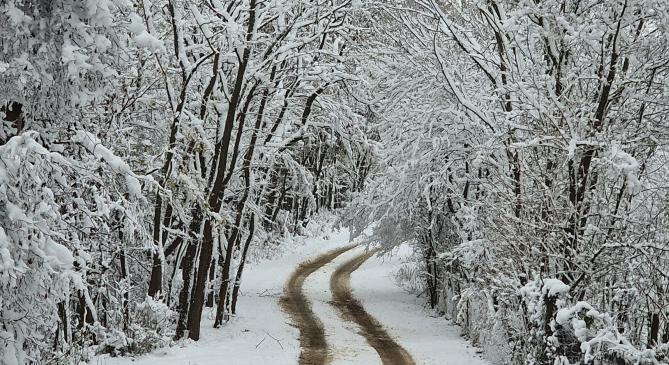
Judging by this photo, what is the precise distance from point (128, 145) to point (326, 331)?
27.3 ft

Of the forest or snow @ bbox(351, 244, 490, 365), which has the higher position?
the forest

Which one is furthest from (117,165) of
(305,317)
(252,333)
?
(305,317)

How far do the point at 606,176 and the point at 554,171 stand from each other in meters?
0.90

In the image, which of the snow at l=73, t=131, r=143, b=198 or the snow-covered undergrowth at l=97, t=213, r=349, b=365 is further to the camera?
the snow-covered undergrowth at l=97, t=213, r=349, b=365

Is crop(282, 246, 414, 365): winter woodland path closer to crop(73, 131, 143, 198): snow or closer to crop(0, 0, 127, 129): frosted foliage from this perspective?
crop(73, 131, 143, 198): snow

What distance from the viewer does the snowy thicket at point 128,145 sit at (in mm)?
8008

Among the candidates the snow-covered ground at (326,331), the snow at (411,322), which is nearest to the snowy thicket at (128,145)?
the snow-covered ground at (326,331)

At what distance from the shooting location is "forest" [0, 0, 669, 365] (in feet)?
27.3

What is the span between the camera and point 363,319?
893 inches

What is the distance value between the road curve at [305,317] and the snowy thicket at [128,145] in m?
2.44

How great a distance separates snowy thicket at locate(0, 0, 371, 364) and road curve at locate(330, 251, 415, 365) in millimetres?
4256

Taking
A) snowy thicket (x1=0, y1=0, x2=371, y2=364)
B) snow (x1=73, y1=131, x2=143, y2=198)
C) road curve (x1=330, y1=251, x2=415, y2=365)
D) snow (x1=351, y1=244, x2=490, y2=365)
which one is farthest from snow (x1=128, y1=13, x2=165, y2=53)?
snow (x1=351, y1=244, x2=490, y2=365)

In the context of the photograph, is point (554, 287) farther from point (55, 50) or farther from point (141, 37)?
point (55, 50)

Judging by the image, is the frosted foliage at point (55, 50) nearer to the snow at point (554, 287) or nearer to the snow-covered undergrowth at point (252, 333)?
the snow-covered undergrowth at point (252, 333)
